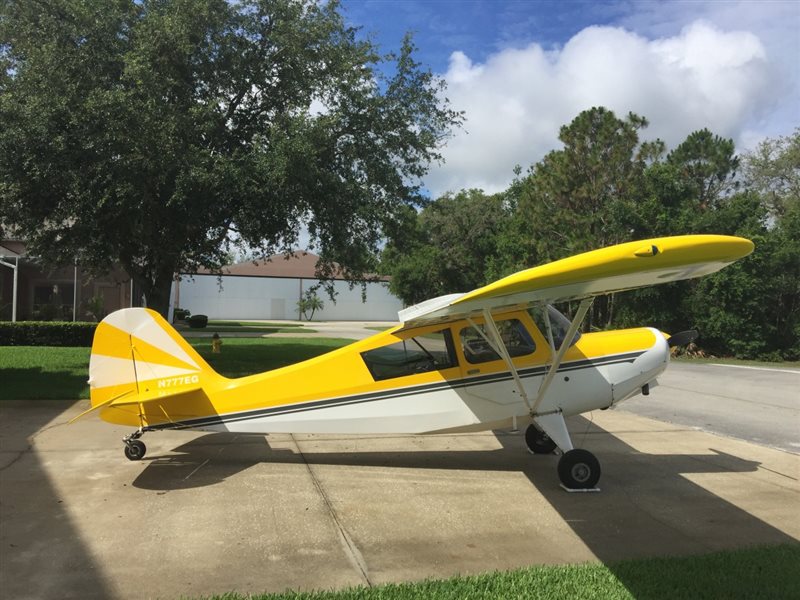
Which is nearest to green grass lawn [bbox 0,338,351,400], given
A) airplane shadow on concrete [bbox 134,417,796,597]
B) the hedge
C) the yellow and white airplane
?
the hedge

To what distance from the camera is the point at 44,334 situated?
19469 mm

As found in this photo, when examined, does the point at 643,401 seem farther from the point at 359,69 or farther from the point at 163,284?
the point at 163,284

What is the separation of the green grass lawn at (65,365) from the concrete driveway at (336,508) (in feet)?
9.01

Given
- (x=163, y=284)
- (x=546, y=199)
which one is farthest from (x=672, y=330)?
(x=163, y=284)

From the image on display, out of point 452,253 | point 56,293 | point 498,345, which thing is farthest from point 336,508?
point 452,253

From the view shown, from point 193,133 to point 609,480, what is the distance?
33.7ft

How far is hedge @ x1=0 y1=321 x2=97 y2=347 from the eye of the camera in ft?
63.1

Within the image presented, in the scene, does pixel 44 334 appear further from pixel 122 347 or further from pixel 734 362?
pixel 734 362

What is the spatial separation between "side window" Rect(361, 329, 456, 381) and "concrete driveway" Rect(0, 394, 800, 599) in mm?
1184

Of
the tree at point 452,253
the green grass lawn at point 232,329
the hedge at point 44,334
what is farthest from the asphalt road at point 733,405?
the tree at point 452,253

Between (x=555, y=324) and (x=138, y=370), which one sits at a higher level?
(x=555, y=324)

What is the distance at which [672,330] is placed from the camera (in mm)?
24797

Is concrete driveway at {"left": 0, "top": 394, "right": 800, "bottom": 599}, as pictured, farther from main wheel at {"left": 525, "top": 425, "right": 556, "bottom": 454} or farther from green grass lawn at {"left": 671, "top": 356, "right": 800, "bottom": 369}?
green grass lawn at {"left": 671, "top": 356, "right": 800, "bottom": 369}

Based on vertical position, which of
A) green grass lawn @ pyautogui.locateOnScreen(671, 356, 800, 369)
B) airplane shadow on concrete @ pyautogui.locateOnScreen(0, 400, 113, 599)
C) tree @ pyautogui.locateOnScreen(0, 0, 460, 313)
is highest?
tree @ pyautogui.locateOnScreen(0, 0, 460, 313)
